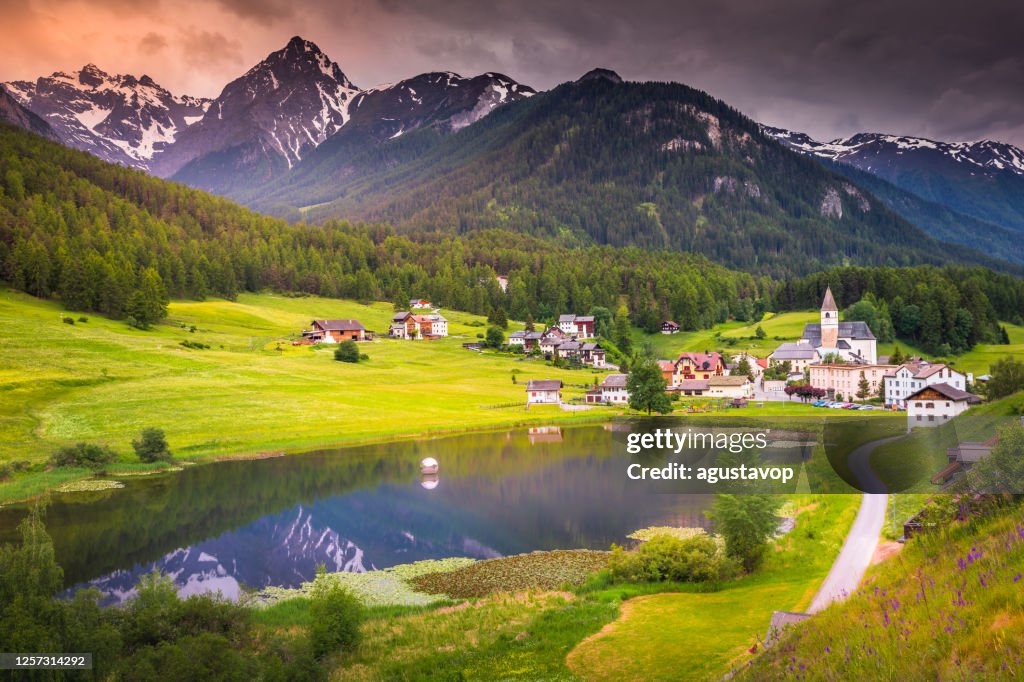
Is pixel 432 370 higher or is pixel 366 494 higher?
pixel 432 370

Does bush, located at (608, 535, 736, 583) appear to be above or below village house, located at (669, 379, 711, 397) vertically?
below

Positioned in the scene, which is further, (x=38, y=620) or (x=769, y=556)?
(x=769, y=556)

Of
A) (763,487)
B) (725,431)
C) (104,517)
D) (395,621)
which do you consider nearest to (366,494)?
(104,517)

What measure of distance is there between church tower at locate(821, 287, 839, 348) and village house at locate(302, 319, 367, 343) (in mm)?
78286

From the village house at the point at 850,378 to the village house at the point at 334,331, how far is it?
7505 cm

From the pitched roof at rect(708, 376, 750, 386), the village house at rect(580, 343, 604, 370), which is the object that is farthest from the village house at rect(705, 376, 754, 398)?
the village house at rect(580, 343, 604, 370)

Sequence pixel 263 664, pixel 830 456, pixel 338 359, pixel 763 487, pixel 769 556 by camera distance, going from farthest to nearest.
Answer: pixel 338 359 < pixel 830 456 < pixel 763 487 < pixel 769 556 < pixel 263 664

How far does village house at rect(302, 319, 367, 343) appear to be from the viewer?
116 meters

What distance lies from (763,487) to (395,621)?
22902 mm

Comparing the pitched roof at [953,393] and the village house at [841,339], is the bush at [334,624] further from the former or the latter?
the village house at [841,339]

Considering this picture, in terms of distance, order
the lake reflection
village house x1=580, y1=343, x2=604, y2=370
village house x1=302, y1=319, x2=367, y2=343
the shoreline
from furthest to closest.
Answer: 1. village house x1=580, y1=343, x2=604, y2=370
2. village house x1=302, y1=319, x2=367, y2=343
3. the shoreline
4. the lake reflection

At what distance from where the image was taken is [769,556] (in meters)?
30.3

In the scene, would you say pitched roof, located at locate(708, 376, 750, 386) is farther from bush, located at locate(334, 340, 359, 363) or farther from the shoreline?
bush, located at locate(334, 340, 359, 363)

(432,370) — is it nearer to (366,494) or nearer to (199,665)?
(366,494)
